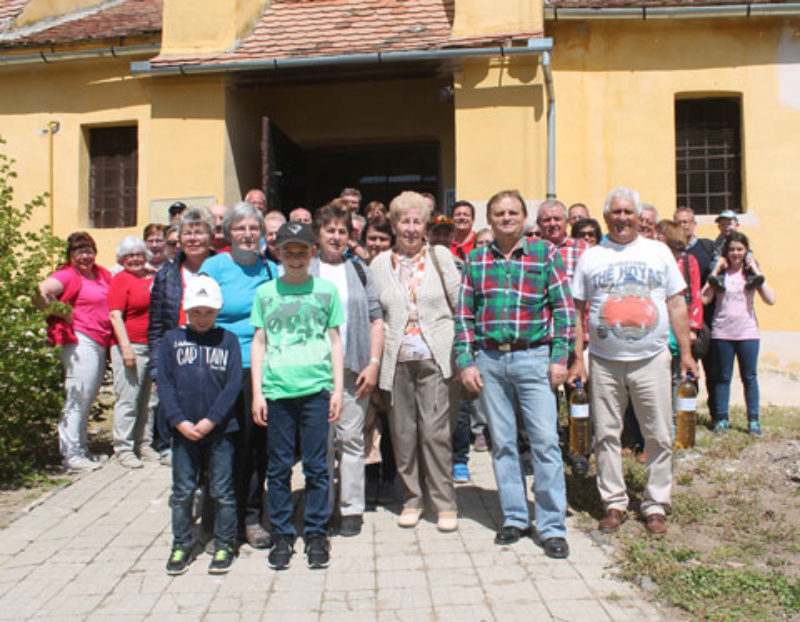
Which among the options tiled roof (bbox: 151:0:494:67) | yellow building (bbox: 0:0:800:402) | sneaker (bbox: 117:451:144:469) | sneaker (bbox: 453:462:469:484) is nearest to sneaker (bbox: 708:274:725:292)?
yellow building (bbox: 0:0:800:402)

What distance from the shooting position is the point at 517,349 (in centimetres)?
466

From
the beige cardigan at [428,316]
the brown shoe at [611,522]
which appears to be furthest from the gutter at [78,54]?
the brown shoe at [611,522]

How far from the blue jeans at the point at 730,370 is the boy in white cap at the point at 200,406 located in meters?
5.19

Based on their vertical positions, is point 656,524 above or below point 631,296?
below

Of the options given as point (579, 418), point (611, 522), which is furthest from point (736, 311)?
point (611, 522)

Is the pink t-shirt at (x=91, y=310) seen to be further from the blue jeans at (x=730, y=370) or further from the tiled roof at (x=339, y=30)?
the blue jeans at (x=730, y=370)

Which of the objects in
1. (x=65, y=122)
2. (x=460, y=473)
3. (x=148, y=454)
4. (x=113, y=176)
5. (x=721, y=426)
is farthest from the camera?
(x=113, y=176)

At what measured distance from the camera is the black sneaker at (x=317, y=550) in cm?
436

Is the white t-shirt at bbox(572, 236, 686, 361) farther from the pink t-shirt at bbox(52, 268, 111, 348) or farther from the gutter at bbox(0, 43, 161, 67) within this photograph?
the gutter at bbox(0, 43, 161, 67)

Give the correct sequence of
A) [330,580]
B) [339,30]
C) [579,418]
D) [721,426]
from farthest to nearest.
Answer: [339,30]
[721,426]
[579,418]
[330,580]

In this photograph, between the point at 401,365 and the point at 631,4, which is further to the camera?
the point at 631,4

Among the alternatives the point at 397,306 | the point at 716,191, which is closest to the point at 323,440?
the point at 397,306

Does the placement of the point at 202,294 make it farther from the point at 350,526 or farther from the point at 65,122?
the point at 65,122

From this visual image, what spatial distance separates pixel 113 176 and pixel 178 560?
343 inches
